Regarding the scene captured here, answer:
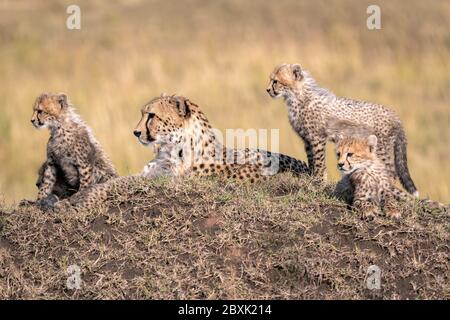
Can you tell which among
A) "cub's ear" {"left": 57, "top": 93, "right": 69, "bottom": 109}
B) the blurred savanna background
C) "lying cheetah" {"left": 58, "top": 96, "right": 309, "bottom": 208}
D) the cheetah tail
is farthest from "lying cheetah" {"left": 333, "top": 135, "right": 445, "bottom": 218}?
the blurred savanna background

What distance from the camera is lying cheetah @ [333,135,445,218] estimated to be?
8.02m

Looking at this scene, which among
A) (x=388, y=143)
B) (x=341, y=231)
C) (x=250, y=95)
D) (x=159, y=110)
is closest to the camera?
(x=341, y=231)

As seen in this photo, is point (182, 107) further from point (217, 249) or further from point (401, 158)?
point (401, 158)

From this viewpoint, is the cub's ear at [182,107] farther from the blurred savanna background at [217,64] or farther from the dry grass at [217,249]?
the blurred savanna background at [217,64]

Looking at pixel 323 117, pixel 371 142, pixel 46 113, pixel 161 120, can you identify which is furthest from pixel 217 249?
pixel 323 117

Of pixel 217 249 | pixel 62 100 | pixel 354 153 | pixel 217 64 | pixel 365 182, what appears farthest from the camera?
pixel 217 64

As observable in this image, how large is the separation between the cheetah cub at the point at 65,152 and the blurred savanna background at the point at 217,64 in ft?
8.74

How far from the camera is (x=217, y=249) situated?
767 centimetres

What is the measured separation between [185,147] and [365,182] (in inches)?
60.7

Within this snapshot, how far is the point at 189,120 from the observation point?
896 cm

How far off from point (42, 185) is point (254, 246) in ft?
6.93

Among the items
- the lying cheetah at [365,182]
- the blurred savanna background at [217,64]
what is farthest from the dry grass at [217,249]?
the blurred savanna background at [217,64]

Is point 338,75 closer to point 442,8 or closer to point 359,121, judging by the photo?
point 442,8
